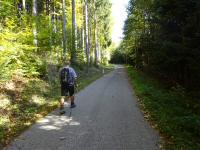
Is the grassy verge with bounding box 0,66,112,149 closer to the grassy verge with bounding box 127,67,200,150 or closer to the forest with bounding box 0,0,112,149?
the forest with bounding box 0,0,112,149

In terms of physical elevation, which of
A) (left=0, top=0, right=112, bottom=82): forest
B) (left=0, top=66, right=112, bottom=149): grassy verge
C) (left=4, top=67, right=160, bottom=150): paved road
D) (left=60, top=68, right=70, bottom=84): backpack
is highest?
(left=0, top=0, right=112, bottom=82): forest

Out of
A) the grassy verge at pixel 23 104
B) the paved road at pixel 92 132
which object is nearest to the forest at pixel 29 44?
the grassy verge at pixel 23 104

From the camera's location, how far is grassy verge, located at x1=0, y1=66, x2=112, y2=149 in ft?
31.2

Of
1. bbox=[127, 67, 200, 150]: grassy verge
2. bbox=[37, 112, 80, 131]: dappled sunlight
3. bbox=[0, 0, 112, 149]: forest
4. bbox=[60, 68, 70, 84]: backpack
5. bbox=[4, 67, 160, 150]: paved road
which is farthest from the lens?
bbox=[60, 68, 70, 84]: backpack

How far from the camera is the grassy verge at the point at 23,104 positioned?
9508mm

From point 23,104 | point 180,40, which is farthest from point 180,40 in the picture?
point 23,104

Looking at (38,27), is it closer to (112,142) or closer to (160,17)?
(160,17)

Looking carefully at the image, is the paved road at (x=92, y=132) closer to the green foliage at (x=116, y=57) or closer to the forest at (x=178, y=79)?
the forest at (x=178, y=79)

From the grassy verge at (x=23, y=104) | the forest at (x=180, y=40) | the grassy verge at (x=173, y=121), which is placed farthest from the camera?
the forest at (x=180, y=40)

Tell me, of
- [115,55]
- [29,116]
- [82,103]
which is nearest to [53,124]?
[29,116]

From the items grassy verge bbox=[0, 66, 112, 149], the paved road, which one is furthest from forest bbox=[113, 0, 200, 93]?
grassy verge bbox=[0, 66, 112, 149]

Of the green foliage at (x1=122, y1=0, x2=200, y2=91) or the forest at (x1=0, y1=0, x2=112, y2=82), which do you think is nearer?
the forest at (x1=0, y1=0, x2=112, y2=82)

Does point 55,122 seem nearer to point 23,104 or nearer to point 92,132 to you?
point 92,132

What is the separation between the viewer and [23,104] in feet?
42.2
